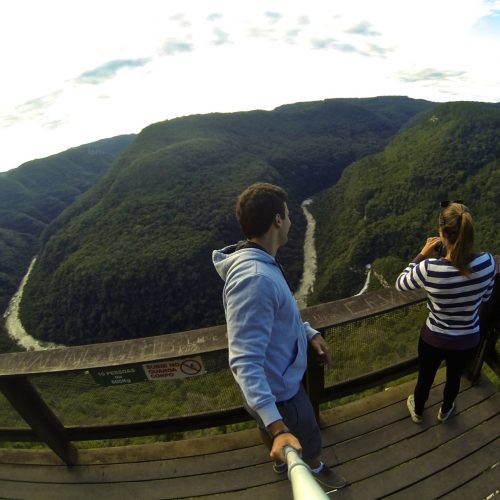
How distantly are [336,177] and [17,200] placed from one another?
121557mm

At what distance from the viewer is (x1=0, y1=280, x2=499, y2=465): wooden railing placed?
216 centimetres

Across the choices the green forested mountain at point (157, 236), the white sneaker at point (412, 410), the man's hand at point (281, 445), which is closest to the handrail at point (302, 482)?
the man's hand at point (281, 445)

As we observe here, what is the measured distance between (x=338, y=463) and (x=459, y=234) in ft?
6.04

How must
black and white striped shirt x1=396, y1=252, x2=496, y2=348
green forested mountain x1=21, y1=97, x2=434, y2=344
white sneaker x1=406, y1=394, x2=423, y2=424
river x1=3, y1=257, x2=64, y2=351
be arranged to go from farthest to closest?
river x1=3, y1=257, x2=64, y2=351 < green forested mountain x1=21, y1=97, x2=434, y2=344 < white sneaker x1=406, y1=394, x2=423, y2=424 < black and white striped shirt x1=396, y1=252, x2=496, y2=348

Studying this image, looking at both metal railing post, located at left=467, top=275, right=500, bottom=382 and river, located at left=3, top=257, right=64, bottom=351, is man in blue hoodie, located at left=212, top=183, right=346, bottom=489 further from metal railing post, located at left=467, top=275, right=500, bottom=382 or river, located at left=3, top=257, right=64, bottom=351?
river, located at left=3, top=257, right=64, bottom=351

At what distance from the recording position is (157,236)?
66000 mm

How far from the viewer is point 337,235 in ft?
237

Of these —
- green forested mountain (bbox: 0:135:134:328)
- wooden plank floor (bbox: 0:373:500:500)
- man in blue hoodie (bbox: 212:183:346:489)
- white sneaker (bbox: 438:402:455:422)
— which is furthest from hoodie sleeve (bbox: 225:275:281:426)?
green forested mountain (bbox: 0:135:134:328)

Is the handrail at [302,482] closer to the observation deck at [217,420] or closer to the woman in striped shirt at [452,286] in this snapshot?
the observation deck at [217,420]

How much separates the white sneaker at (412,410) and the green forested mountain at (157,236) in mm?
50223

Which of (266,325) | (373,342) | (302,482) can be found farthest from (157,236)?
(302,482)

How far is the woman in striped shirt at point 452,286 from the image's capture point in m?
2.03

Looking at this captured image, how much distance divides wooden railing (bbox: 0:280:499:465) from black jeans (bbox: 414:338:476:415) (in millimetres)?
309

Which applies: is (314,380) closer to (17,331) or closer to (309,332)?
(309,332)
